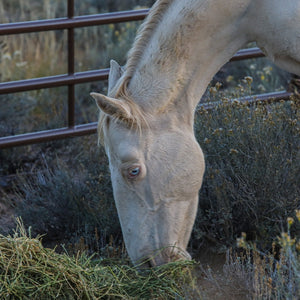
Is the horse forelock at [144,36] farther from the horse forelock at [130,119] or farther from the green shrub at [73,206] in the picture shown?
the green shrub at [73,206]

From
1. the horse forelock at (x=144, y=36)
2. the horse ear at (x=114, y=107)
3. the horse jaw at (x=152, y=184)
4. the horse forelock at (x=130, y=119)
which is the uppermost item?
the horse forelock at (x=144, y=36)

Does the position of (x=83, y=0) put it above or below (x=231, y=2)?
below

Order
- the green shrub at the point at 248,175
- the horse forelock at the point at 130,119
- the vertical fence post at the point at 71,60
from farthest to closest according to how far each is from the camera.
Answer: the vertical fence post at the point at 71,60 → the green shrub at the point at 248,175 → the horse forelock at the point at 130,119

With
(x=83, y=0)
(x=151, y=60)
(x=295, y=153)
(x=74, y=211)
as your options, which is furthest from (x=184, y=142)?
(x=83, y=0)

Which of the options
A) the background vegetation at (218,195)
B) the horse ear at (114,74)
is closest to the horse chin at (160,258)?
the background vegetation at (218,195)

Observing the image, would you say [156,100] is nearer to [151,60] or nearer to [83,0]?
[151,60]

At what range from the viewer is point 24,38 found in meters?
7.25

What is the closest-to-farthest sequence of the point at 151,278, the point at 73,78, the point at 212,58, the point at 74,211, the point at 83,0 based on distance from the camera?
the point at 151,278, the point at 212,58, the point at 74,211, the point at 73,78, the point at 83,0

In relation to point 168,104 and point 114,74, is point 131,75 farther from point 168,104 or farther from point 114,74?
point 168,104

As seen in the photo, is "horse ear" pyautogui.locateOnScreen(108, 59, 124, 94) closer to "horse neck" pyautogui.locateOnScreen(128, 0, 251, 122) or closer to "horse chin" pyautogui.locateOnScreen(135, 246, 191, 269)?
"horse neck" pyautogui.locateOnScreen(128, 0, 251, 122)

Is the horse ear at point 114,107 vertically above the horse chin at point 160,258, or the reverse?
the horse ear at point 114,107

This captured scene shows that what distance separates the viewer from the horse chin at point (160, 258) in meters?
2.88

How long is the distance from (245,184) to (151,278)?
0.86 m

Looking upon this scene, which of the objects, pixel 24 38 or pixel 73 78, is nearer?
pixel 73 78
